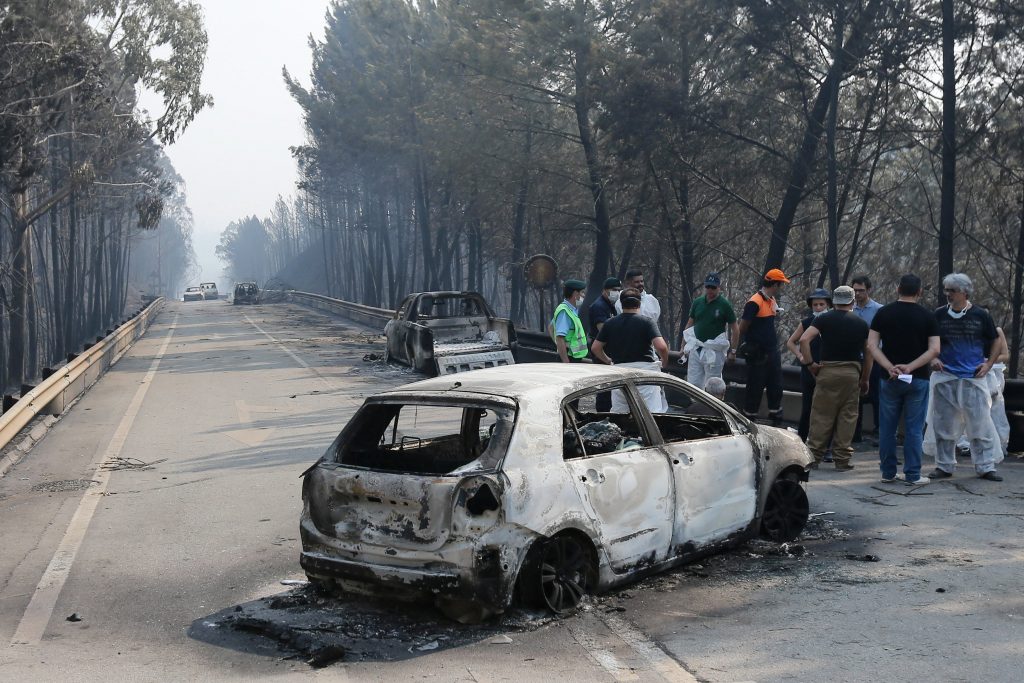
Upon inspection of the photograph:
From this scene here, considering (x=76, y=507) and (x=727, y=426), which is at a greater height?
(x=727, y=426)

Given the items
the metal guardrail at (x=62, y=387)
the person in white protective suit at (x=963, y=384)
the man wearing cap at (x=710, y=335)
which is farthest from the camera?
the metal guardrail at (x=62, y=387)

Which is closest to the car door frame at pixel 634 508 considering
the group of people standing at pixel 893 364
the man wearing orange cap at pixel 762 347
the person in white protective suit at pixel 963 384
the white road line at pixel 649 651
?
the white road line at pixel 649 651

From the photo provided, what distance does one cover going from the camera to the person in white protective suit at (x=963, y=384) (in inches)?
382

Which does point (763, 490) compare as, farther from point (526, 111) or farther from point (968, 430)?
point (526, 111)

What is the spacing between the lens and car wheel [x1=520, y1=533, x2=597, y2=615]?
5.70 metres

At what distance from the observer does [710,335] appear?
40.1 feet

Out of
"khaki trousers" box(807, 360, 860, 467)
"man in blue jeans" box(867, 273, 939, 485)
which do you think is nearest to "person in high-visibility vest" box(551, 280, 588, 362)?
"khaki trousers" box(807, 360, 860, 467)

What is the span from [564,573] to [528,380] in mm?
1159

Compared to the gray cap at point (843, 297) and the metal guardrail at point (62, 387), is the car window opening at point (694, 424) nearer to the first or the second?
the gray cap at point (843, 297)

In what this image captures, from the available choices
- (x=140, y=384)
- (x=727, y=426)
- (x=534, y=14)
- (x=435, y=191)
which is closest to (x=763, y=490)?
(x=727, y=426)

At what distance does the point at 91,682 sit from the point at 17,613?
5.13ft

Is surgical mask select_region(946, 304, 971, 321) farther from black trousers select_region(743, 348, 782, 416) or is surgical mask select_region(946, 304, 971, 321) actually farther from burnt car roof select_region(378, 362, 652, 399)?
burnt car roof select_region(378, 362, 652, 399)

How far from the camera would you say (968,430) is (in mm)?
9805

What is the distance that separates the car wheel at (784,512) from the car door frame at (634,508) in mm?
1230
